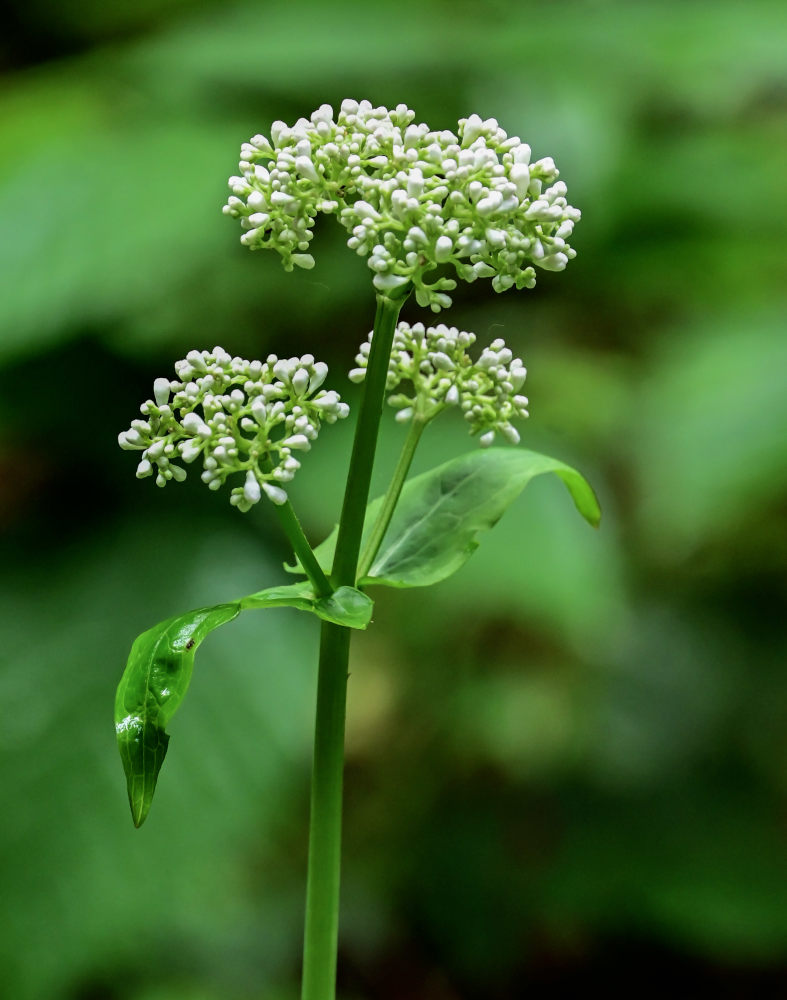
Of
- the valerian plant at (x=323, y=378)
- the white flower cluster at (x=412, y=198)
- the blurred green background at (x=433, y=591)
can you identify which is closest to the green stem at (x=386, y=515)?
the valerian plant at (x=323, y=378)

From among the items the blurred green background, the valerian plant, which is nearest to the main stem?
the valerian plant

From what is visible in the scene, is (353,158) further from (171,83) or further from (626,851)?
(171,83)

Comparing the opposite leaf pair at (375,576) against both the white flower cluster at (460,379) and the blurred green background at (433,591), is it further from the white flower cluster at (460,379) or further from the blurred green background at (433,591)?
the blurred green background at (433,591)

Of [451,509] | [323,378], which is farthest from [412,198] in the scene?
[451,509]

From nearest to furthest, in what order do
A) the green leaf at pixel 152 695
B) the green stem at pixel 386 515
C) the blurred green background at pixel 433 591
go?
the green leaf at pixel 152 695 < the green stem at pixel 386 515 < the blurred green background at pixel 433 591

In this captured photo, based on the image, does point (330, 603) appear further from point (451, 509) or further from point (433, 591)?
point (433, 591)

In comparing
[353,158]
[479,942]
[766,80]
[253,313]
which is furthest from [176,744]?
[766,80]

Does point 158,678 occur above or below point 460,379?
below

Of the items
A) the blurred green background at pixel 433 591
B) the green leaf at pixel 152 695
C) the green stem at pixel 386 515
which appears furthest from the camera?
the blurred green background at pixel 433 591
